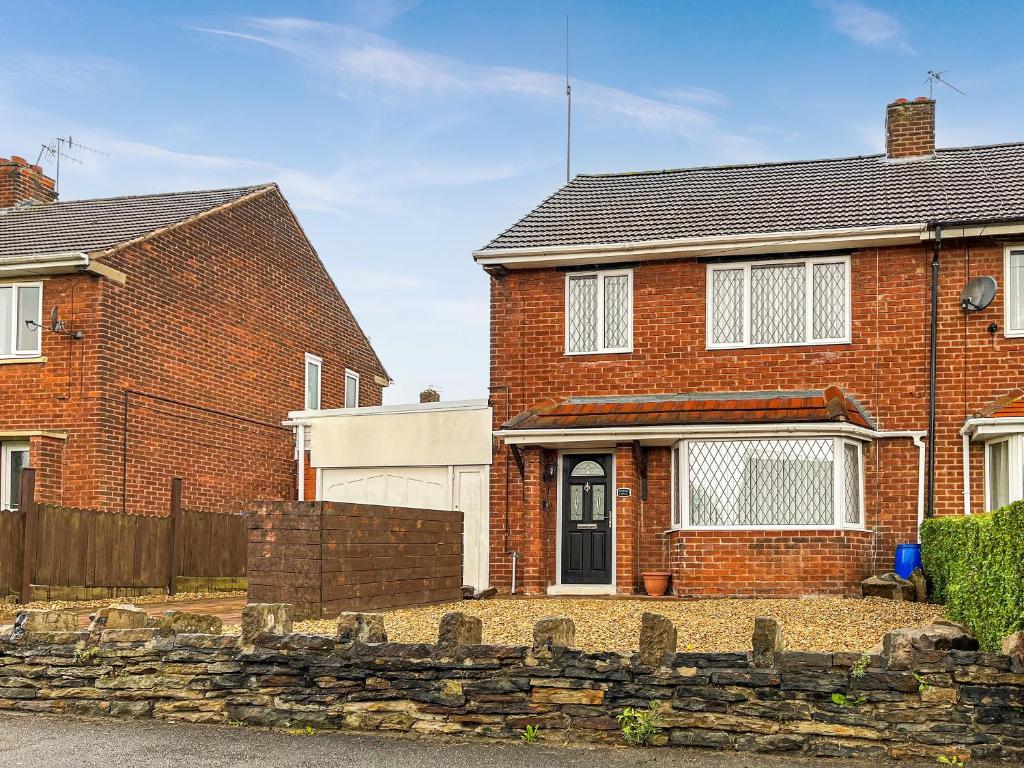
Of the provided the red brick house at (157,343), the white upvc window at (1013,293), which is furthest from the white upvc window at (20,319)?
the white upvc window at (1013,293)

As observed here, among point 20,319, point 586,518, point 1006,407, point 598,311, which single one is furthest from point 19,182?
point 1006,407

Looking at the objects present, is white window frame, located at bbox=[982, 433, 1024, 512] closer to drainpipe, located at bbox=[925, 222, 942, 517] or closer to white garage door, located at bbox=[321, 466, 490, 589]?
drainpipe, located at bbox=[925, 222, 942, 517]

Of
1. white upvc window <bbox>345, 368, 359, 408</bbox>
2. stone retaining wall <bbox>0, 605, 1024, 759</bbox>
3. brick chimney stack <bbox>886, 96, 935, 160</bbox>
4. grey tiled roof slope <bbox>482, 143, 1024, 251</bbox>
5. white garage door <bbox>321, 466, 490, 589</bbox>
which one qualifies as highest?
brick chimney stack <bbox>886, 96, 935, 160</bbox>

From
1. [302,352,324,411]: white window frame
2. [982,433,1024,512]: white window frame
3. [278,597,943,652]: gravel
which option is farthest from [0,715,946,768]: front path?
[302,352,324,411]: white window frame

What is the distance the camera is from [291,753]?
820cm

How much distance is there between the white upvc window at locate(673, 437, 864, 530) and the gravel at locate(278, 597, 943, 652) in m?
1.62

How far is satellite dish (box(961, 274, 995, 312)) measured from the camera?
17344 mm

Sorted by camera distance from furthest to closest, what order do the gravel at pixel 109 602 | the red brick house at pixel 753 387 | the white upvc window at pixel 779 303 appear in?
the white upvc window at pixel 779 303, the red brick house at pixel 753 387, the gravel at pixel 109 602

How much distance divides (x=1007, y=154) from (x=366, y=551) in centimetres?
1438

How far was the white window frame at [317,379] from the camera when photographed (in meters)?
27.8

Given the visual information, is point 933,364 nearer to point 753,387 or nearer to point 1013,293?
point 1013,293

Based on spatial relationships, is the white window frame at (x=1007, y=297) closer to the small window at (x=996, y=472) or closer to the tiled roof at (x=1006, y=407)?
the tiled roof at (x=1006, y=407)

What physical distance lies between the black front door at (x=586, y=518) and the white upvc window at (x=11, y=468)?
969 centimetres

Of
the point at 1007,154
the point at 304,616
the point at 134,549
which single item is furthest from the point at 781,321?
the point at 134,549
